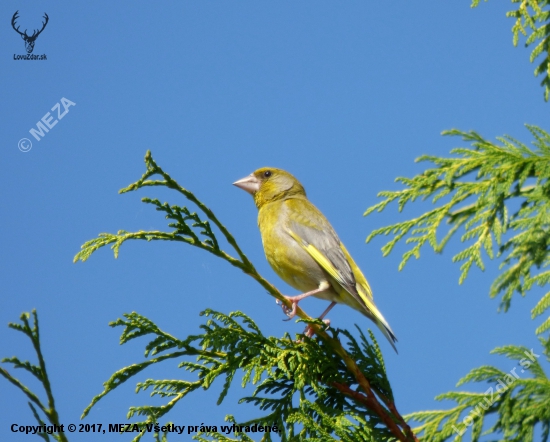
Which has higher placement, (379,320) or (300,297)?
(300,297)

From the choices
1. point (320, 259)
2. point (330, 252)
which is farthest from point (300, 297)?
point (330, 252)

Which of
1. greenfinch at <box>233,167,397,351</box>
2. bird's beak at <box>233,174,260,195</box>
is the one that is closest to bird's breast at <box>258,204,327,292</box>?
greenfinch at <box>233,167,397,351</box>

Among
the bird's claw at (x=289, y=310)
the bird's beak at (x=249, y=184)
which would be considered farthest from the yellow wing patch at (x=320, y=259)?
the bird's beak at (x=249, y=184)

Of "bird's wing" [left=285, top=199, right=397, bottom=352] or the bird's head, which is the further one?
the bird's head

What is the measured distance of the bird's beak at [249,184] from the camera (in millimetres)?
5559

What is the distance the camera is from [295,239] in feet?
15.2

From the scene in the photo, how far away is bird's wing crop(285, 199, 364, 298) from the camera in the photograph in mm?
4395

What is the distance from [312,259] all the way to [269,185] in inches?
48.2

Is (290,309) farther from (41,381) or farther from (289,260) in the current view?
(41,381)

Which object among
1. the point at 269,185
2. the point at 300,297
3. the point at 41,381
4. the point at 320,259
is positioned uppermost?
the point at 269,185

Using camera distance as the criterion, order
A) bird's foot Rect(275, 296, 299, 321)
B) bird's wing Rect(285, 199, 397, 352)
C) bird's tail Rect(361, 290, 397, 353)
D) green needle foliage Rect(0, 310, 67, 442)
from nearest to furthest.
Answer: green needle foliage Rect(0, 310, 67, 442) < bird's foot Rect(275, 296, 299, 321) < bird's tail Rect(361, 290, 397, 353) < bird's wing Rect(285, 199, 397, 352)

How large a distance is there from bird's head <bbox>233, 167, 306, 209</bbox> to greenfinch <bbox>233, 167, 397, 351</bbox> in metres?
0.33

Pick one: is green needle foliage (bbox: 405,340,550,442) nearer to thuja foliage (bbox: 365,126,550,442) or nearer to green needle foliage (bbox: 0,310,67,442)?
thuja foliage (bbox: 365,126,550,442)

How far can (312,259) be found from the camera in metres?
4.49
